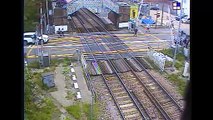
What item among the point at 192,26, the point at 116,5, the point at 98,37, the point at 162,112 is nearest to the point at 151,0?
the point at 116,5

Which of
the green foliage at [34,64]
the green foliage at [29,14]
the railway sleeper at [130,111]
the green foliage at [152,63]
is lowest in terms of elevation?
the railway sleeper at [130,111]

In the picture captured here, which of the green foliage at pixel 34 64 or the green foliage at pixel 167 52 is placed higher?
the green foliage at pixel 167 52

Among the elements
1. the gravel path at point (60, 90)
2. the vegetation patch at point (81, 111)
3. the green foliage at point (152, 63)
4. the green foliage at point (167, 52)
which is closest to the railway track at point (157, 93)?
the green foliage at point (152, 63)

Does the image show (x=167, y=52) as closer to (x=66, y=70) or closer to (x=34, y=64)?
(x=66, y=70)

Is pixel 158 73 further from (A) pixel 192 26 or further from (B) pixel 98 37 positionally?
(A) pixel 192 26

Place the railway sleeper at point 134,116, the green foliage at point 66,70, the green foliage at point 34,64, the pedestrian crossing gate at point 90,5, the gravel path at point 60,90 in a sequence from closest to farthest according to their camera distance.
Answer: the green foliage at point 34,64 < the pedestrian crossing gate at point 90,5 < the gravel path at point 60,90 < the railway sleeper at point 134,116 < the green foliage at point 66,70

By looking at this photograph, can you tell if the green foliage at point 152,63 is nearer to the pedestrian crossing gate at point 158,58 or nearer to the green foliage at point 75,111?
the pedestrian crossing gate at point 158,58

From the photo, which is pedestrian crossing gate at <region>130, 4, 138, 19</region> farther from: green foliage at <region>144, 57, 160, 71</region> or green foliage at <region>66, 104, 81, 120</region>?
green foliage at <region>66, 104, 81, 120</region>

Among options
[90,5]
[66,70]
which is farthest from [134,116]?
[90,5]
